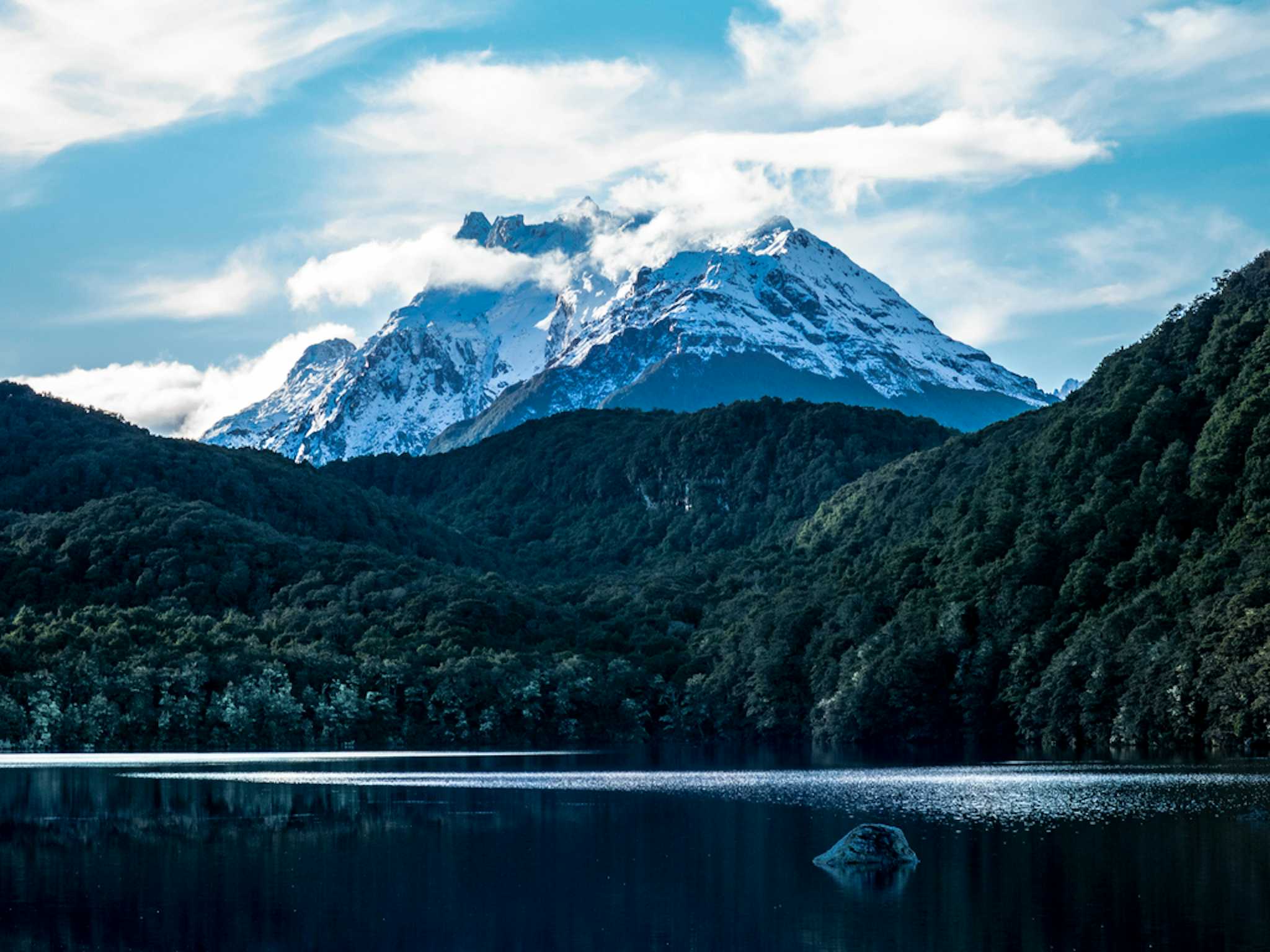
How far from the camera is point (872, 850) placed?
58219 mm

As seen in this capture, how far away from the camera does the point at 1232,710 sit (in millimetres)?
118062

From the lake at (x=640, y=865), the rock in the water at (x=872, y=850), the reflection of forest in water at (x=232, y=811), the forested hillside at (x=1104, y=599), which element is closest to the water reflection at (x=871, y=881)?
the lake at (x=640, y=865)

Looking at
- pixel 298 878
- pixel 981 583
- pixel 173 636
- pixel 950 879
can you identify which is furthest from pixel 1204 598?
pixel 173 636

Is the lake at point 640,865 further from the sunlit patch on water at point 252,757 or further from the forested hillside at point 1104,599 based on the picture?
the sunlit patch on water at point 252,757

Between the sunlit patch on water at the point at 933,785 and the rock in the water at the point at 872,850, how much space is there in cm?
1407

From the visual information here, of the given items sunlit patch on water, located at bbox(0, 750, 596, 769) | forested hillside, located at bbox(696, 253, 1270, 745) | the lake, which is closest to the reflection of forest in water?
the lake

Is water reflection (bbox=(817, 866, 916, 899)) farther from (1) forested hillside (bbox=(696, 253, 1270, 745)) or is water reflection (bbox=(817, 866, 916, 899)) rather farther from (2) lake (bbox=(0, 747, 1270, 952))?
(1) forested hillside (bbox=(696, 253, 1270, 745))

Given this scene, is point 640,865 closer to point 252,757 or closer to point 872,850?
point 872,850

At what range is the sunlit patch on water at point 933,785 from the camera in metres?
76.2

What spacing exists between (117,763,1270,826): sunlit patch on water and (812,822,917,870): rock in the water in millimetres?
14072

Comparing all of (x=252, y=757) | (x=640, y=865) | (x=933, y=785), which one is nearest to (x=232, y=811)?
(x=640, y=865)

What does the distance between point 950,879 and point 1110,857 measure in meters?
7.84

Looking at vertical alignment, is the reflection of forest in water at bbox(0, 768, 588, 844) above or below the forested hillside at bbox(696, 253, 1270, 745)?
below

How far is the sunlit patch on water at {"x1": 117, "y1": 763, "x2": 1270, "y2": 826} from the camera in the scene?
76.2 metres
